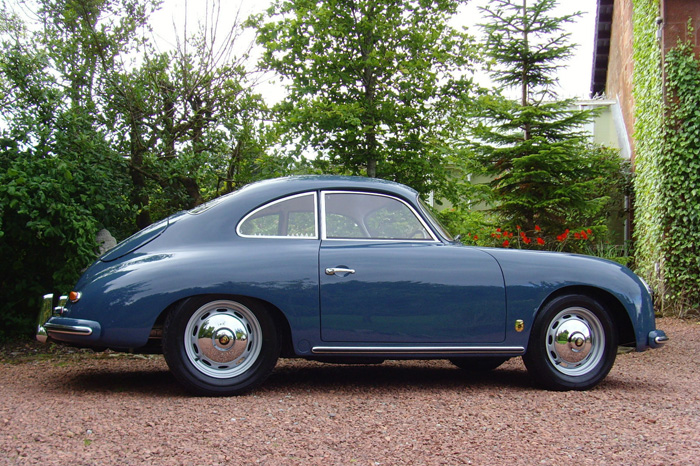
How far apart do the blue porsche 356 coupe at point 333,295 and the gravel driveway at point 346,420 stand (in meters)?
0.30

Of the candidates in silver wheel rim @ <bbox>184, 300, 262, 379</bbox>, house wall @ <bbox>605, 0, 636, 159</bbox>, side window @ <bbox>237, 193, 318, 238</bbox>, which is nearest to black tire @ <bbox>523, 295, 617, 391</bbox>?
side window @ <bbox>237, 193, 318, 238</bbox>

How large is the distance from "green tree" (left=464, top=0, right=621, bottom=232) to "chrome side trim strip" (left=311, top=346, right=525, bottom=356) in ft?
19.2

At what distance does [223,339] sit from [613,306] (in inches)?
112

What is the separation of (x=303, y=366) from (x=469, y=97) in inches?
154

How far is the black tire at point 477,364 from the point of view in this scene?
18.4 ft

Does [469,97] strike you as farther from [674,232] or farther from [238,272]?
[238,272]

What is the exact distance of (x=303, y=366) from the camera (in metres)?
5.87

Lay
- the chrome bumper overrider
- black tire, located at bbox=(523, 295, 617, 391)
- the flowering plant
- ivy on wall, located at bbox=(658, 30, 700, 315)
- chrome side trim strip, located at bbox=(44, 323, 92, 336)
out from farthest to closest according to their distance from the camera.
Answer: the flowering plant
ivy on wall, located at bbox=(658, 30, 700, 315)
the chrome bumper overrider
black tire, located at bbox=(523, 295, 617, 391)
chrome side trim strip, located at bbox=(44, 323, 92, 336)

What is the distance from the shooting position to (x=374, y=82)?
8.10 m

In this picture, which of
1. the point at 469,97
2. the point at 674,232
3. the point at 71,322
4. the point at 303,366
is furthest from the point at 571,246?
the point at 71,322

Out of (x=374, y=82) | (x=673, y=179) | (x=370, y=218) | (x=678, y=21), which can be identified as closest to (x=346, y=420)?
(x=370, y=218)

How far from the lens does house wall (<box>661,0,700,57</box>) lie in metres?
9.73

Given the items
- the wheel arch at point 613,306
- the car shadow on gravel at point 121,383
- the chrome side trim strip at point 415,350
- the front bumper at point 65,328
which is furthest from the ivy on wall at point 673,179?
the front bumper at point 65,328

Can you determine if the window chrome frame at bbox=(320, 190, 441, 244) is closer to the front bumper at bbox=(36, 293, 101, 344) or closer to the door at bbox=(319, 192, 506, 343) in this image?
the door at bbox=(319, 192, 506, 343)
